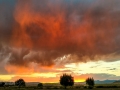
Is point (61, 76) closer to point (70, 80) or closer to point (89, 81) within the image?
point (70, 80)

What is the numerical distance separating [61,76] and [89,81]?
41837 mm

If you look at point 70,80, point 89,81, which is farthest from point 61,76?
point 89,81

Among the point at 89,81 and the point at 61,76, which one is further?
the point at 89,81

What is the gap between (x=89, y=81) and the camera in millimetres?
190875

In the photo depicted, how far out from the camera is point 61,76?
159125 millimetres

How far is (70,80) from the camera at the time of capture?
157m

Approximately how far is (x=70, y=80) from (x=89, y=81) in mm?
39132

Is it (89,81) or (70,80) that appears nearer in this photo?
(70,80)

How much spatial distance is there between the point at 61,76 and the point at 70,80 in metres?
7.47
